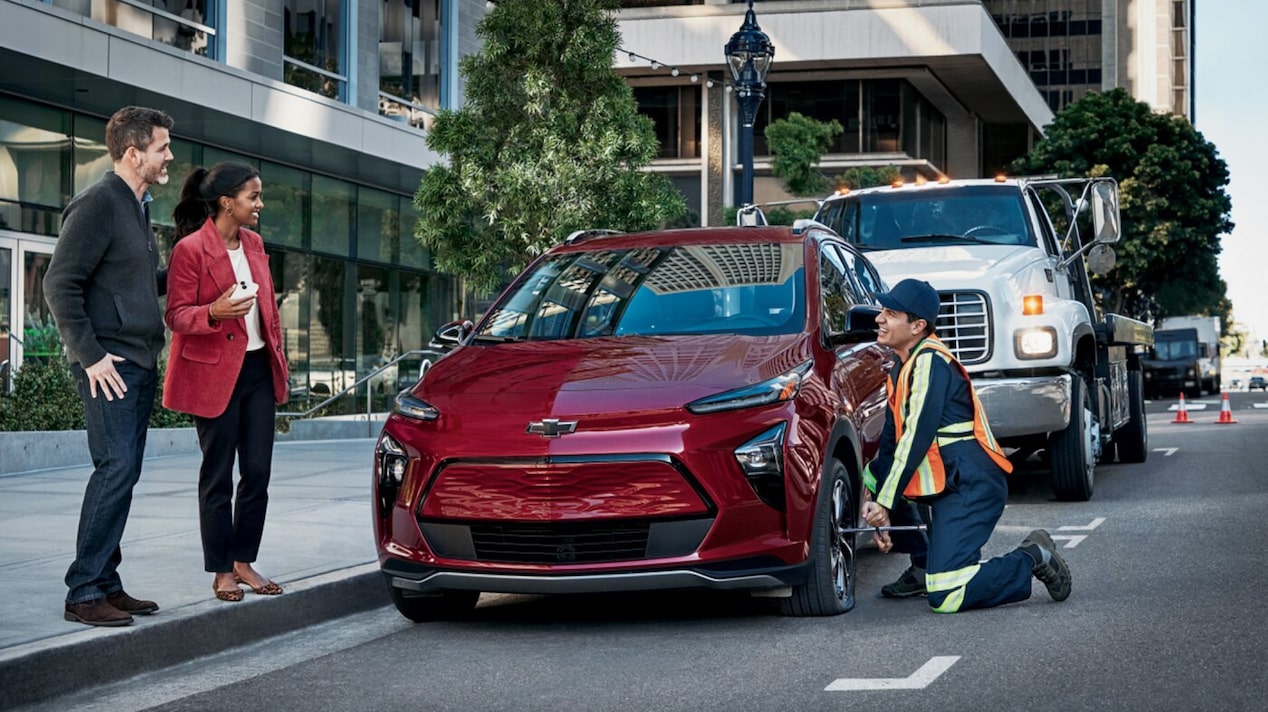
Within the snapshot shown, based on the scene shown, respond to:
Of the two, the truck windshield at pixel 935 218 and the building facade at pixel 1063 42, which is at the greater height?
the building facade at pixel 1063 42

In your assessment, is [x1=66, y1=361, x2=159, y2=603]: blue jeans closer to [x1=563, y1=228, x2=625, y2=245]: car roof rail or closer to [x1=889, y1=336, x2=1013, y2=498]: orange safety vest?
[x1=563, y1=228, x2=625, y2=245]: car roof rail

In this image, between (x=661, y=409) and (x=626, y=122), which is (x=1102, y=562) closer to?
(x=661, y=409)

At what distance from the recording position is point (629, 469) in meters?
6.84

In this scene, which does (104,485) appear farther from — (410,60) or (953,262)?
(410,60)

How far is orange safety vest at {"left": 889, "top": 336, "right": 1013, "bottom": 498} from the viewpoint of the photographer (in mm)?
7461

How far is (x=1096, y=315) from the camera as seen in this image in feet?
48.3

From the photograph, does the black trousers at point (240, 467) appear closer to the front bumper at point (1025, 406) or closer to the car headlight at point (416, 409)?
the car headlight at point (416, 409)

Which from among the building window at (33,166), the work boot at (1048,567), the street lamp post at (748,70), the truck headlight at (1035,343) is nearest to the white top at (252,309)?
the work boot at (1048,567)

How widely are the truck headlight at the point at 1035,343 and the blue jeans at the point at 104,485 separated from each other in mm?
7337

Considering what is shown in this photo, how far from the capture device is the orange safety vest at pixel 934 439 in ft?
24.5

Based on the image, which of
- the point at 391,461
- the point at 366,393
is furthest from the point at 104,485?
the point at 366,393

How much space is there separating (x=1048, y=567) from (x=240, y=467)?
3.56 m

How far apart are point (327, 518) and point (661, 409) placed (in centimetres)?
459

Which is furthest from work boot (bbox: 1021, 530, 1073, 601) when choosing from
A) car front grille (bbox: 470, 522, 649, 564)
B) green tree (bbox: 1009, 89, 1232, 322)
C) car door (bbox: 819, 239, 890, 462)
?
green tree (bbox: 1009, 89, 1232, 322)
